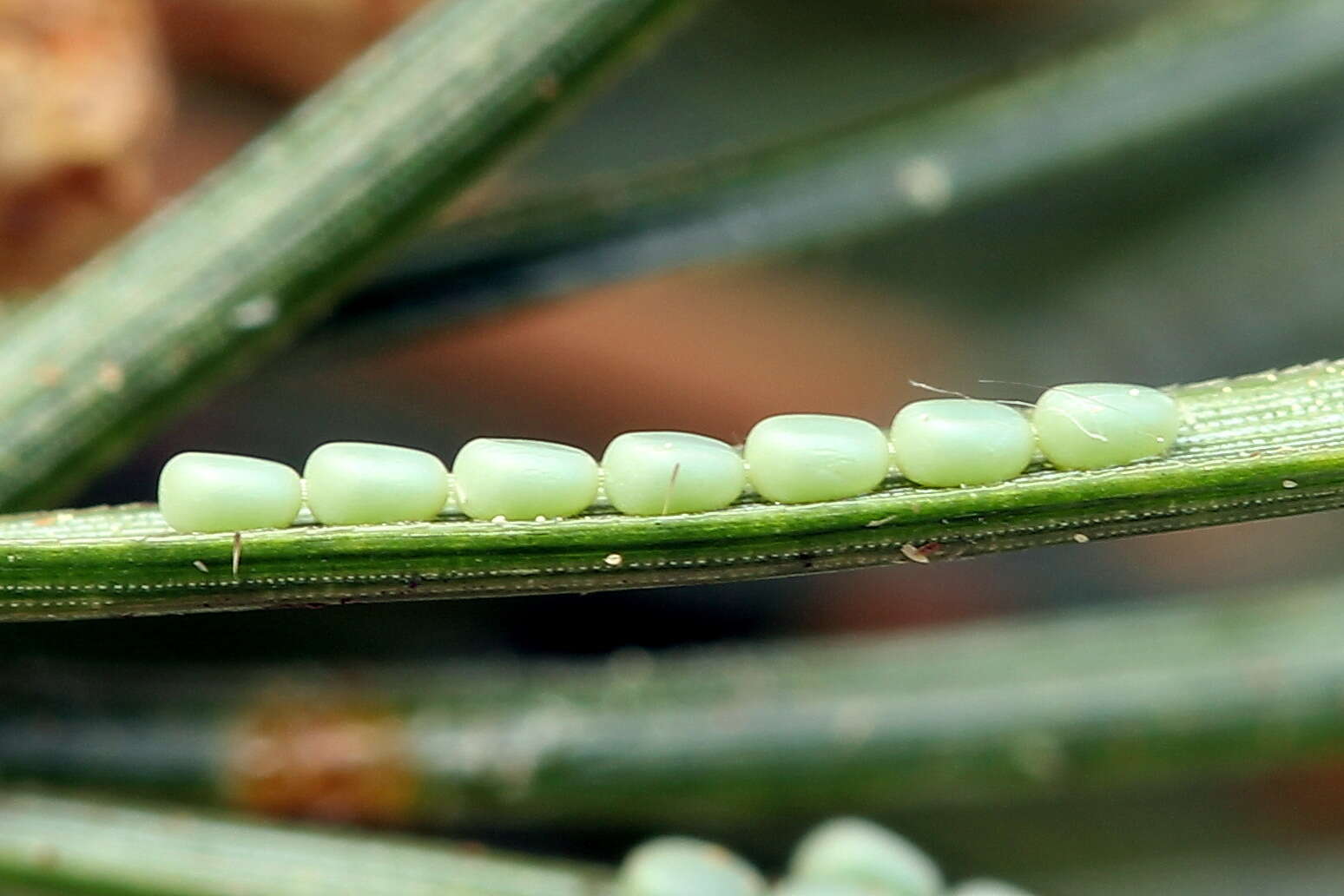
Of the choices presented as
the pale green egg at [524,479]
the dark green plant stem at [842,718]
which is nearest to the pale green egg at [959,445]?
the pale green egg at [524,479]

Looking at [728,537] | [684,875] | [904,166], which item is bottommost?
[684,875]

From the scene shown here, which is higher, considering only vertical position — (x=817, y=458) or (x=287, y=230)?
(x=287, y=230)

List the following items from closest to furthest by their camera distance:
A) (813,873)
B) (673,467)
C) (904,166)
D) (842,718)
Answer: (673,467), (813,873), (842,718), (904,166)

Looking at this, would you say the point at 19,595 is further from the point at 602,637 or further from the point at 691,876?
the point at 602,637

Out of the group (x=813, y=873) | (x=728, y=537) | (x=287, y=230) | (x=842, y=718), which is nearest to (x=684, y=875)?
(x=813, y=873)

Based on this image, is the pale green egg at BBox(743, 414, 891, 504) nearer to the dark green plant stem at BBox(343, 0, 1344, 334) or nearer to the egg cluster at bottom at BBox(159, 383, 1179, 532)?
the egg cluster at bottom at BBox(159, 383, 1179, 532)

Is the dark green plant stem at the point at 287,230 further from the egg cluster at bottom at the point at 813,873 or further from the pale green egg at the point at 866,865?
the pale green egg at the point at 866,865

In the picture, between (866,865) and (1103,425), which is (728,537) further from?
(866,865)
